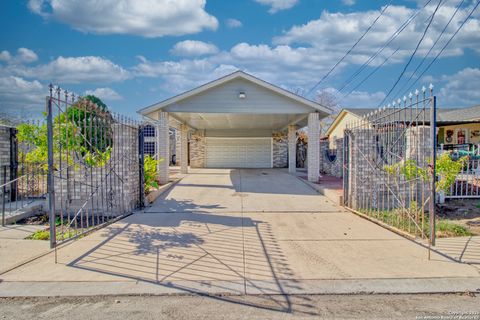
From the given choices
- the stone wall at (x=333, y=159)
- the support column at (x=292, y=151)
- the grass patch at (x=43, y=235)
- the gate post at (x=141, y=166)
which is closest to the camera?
the grass patch at (x=43, y=235)

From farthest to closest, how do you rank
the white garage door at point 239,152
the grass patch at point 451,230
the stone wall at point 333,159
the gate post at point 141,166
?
1. the white garage door at point 239,152
2. the stone wall at point 333,159
3. the gate post at point 141,166
4. the grass patch at point 451,230

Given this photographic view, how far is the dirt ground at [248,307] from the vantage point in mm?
3215

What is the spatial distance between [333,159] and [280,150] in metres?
5.28

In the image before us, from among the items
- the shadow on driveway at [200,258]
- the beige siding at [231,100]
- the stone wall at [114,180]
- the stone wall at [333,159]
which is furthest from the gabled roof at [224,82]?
the shadow on driveway at [200,258]

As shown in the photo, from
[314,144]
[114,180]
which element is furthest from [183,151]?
[114,180]

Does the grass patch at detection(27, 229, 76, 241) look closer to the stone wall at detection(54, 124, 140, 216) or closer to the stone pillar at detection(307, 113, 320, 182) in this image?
the stone wall at detection(54, 124, 140, 216)

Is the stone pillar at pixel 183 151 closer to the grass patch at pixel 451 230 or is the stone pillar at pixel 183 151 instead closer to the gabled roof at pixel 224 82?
the gabled roof at pixel 224 82

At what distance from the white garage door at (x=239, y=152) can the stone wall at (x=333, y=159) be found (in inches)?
156

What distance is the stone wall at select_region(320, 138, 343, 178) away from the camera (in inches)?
616

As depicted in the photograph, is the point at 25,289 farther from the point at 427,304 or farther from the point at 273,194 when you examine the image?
the point at 273,194

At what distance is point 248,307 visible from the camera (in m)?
3.38

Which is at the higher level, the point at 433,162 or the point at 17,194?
the point at 433,162

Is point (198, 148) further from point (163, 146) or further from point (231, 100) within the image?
point (231, 100)

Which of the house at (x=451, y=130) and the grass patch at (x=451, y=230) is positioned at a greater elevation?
the house at (x=451, y=130)
